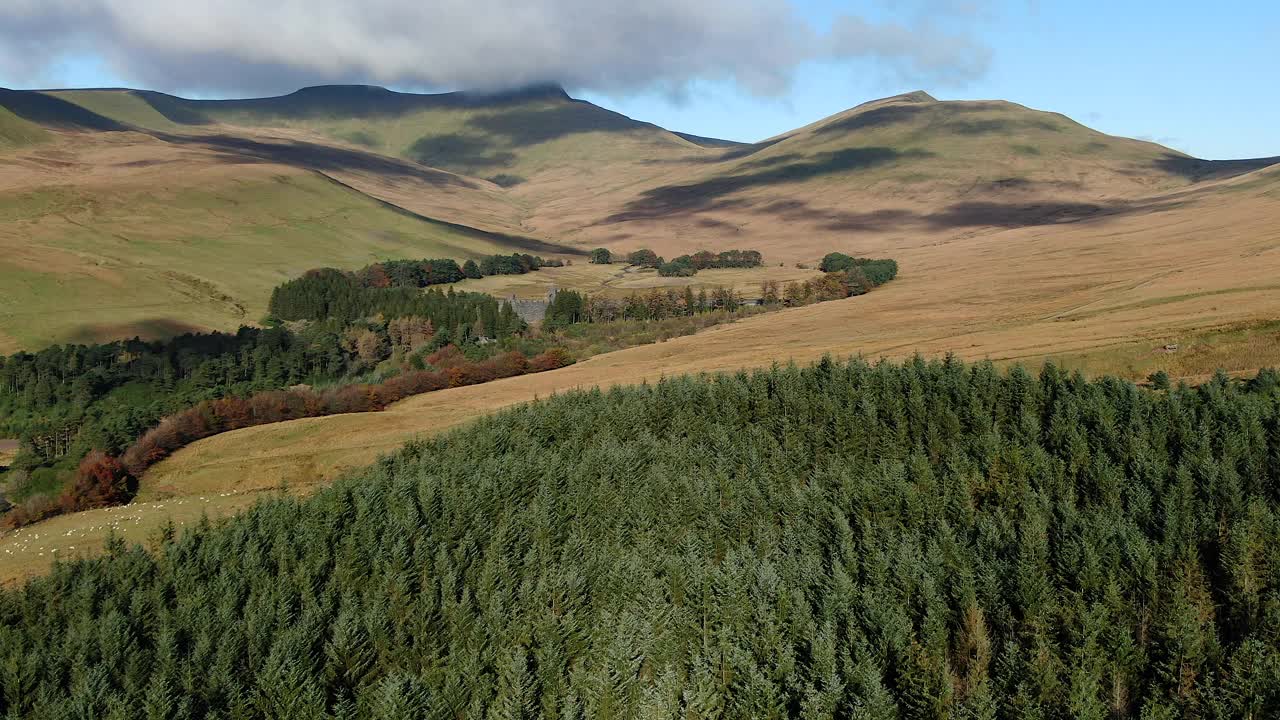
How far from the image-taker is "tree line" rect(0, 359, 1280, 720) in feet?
138

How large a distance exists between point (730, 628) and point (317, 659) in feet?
78.4

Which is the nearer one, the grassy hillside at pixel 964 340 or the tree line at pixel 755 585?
the tree line at pixel 755 585

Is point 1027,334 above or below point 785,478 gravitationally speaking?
above

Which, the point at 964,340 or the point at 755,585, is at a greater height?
the point at 964,340

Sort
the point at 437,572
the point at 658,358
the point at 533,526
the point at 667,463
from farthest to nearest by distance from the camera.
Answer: the point at 658,358 → the point at 667,463 → the point at 533,526 → the point at 437,572

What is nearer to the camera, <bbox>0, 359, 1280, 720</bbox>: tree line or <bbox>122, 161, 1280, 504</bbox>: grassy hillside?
<bbox>0, 359, 1280, 720</bbox>: tree line

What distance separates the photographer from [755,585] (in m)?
53.2

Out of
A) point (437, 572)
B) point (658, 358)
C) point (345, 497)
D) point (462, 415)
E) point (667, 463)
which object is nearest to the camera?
point (437, 572)

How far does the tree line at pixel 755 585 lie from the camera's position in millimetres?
42094

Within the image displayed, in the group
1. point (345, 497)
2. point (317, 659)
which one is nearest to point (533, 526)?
point (345, 497)

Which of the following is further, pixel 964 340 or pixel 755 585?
pixel 964 340

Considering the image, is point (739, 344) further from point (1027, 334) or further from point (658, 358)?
point (1027, 334)

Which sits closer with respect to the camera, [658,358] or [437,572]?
[437,572]

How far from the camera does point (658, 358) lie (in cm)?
15550
